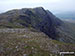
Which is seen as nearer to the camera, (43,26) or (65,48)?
(65,48)

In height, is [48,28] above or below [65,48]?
below

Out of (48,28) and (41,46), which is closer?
(41,46)

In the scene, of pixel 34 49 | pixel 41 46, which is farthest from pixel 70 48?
pixel 34 49

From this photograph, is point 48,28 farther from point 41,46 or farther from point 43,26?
point 41,46

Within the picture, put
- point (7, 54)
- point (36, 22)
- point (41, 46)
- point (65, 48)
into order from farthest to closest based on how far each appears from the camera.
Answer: point (36, 22)
point (65, 48)
point (41, 46)
point (7, 54)

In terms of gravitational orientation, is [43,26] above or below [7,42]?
below

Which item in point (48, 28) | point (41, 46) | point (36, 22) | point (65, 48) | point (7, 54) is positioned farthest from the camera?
point (48, 28)

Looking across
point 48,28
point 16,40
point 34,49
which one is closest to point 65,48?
point 34,49

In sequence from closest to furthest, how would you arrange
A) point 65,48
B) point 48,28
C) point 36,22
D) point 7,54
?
point 7,54
point 65,48
point 36,22
point 48,28

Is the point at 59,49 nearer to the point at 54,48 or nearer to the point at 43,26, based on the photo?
the point at 54,48
